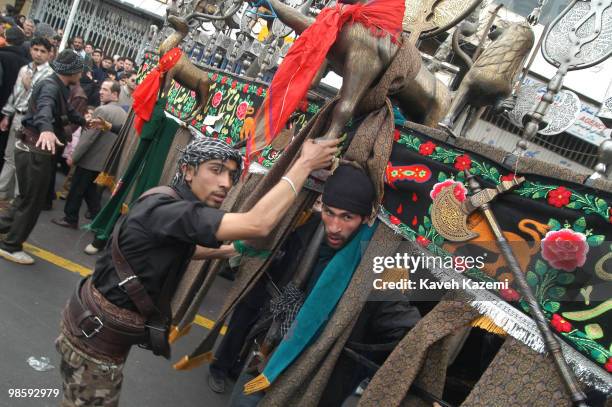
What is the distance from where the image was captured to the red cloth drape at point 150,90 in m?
5.42

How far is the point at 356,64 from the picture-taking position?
2398 millimetres

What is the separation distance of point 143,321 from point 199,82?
3.88 metres

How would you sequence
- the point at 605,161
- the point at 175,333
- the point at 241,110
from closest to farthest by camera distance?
the point at 605,161 < the point at 175,333 < the point at 241,110

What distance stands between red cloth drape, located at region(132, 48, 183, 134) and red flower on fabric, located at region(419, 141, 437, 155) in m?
3.71

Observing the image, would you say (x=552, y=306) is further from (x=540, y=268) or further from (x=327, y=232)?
(x=327, y=232)

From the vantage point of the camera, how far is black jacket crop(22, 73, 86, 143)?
14.6ft

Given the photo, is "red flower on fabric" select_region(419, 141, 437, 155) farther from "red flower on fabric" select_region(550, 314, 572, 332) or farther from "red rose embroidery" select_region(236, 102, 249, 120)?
"red rose embroidery" select_region(236, 102, 249, 120)

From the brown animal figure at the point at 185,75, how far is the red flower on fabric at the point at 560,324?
4.62 metres

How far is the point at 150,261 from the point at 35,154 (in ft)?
9.45

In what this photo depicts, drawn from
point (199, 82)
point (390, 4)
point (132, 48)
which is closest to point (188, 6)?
point (199, 82)

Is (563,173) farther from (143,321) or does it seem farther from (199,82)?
(199,82)

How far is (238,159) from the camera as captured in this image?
2.38 meters

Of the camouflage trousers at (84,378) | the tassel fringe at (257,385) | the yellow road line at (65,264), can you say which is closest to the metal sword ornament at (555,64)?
the tassel fringe at (257,385)

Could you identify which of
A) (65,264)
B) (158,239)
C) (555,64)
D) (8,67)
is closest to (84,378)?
(158,239)
